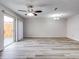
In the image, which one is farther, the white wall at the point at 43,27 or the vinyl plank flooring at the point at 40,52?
the white wall at the point at 43,27

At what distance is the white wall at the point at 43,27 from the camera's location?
11.9m

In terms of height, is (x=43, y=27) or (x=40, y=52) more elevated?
(x=43, y=27)

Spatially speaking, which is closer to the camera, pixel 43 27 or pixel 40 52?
pixel 40 52

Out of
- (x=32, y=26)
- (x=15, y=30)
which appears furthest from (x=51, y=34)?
(x=15, y=30)

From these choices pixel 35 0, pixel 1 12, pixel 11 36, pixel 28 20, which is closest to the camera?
pixel 35 0

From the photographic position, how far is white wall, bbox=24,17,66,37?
11.9 metres

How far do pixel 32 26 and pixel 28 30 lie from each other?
69 cm

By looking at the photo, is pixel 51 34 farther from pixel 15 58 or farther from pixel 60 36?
pixel 15 58

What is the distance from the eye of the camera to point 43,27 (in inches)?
472

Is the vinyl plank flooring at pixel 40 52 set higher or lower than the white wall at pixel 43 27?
lower

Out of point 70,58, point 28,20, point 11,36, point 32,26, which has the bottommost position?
point 70,58

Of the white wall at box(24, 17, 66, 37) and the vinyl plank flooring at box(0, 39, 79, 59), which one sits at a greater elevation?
the white wall at box(24, 17, 66, 37)

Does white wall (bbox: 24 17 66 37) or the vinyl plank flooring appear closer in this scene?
the vinyl plank flooring

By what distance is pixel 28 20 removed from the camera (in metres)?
11.9
